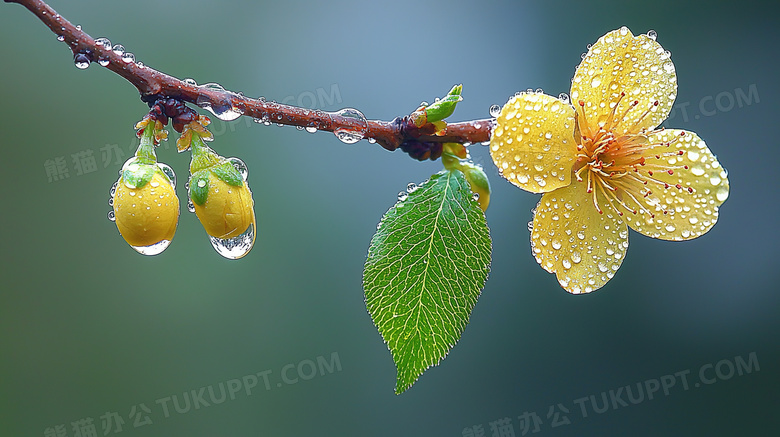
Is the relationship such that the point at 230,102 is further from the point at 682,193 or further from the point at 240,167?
the point at 682,193

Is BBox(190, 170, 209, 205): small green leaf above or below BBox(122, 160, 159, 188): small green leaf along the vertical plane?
below

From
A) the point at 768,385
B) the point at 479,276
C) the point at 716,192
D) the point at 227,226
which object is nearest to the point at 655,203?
the point at 716,192

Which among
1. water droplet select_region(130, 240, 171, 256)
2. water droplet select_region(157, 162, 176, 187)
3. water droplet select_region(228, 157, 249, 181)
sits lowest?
water droplet select_region(130, 240, 171, 256)

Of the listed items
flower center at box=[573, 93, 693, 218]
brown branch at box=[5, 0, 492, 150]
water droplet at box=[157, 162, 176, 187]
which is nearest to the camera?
brown branch at box=[5, 0, 492, 150]

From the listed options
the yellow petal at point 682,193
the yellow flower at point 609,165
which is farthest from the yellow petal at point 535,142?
the yellow petal at point 682,193

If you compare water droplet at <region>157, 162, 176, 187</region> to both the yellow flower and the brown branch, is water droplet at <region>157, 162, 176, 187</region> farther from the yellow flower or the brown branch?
the yellow flower

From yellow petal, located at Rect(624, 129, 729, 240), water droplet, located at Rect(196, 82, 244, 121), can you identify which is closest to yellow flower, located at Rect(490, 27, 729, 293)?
yellow petal, located at Rect(624, 129, 729, 240)
